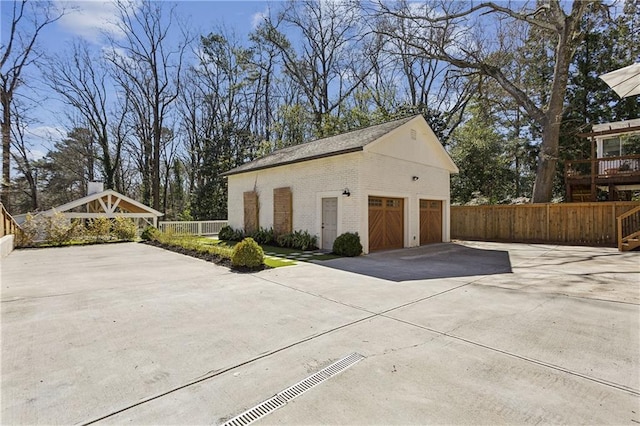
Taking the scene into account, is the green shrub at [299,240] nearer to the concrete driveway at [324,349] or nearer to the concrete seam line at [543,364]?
the concrete driveway at [324,349]

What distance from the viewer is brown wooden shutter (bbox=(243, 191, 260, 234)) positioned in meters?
15.7

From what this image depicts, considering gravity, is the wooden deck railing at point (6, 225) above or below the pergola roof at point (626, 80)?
Result: below

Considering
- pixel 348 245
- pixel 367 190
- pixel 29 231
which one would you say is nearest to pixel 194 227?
pixel 29 231

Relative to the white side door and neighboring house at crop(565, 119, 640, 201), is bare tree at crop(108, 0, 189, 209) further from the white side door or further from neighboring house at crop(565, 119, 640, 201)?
neighboring house at crop(565, 119, 640, 201)

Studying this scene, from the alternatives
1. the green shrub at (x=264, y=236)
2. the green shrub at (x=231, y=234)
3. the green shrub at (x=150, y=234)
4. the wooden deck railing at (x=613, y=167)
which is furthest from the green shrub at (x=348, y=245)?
the wooden deck railing at (x=613, y=167)

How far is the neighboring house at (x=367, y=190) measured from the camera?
11164 millimetres

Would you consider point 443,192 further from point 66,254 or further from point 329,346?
point 66,254

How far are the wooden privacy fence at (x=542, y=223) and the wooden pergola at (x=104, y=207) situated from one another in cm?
1857

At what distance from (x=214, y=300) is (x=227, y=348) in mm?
2051

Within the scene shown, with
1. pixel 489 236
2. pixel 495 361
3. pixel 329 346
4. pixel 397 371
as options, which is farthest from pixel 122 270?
pixel 489 236

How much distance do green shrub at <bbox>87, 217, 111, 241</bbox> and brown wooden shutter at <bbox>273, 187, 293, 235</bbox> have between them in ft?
29.7

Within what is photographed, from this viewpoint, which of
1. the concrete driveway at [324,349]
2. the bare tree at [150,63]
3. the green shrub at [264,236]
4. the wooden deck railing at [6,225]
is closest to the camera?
the concrete driveway at [324,349]

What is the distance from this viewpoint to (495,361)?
10.4 ft

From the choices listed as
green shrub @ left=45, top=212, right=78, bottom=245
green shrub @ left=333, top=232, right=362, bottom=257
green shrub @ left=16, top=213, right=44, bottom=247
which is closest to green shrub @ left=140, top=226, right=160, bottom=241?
green shrub @ left=45, top=212, right=78, bottom=245
